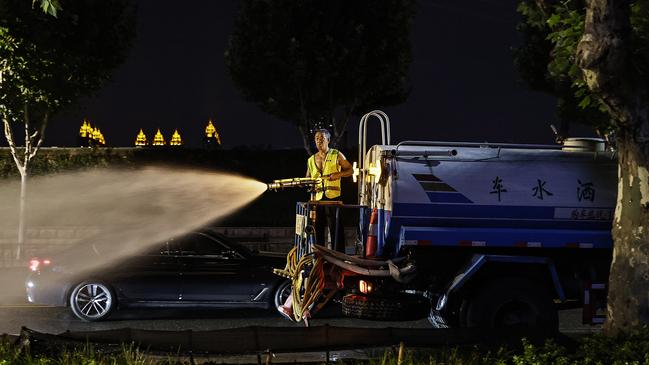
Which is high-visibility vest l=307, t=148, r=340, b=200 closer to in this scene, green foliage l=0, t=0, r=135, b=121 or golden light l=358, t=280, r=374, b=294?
golden light l=358, t=280, r=374, b=294

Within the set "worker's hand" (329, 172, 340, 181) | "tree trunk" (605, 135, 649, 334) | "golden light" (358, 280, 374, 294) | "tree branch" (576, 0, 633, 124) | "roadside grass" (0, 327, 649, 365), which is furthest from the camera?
"worker's hand" (329, 172, 340, 181)

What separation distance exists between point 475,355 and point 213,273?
6005 mm

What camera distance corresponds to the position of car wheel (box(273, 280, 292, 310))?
11.9 m

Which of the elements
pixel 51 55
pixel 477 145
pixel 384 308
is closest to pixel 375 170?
pixel 477 145

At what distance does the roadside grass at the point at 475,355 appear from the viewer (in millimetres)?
6156

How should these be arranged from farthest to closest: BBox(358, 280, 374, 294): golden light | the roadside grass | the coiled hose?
BBox(358, 280, 374, 294): golden light → the coiled hose → the roadside grass

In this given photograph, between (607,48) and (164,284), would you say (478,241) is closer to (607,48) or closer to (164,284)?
(607,48)

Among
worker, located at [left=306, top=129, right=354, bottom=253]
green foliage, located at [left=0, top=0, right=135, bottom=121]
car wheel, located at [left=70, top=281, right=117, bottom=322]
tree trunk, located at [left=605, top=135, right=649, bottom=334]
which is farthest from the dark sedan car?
green foliage, located at [left=0, top=0, right=135, bottom=121]

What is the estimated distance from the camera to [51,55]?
19.6 metres

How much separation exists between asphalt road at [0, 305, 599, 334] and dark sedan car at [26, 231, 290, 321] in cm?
24

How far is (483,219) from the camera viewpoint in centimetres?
954

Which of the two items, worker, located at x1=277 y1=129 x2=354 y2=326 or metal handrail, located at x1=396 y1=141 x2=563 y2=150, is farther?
worker, located at x1=277 y1=129 x2=354 y2=326

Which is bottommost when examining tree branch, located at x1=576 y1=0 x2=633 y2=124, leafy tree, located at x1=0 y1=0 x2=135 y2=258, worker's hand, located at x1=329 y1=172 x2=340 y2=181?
worker's hand, located at x1=329 y1=172 x2=340 y2=181

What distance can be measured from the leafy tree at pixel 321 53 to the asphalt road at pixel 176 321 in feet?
52.3
